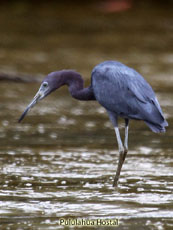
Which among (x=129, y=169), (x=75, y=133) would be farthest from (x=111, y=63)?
(x=75, y=133)

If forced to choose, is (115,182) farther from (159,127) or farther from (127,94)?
(127,94)

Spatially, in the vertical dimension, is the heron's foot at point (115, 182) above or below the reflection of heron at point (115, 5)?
above

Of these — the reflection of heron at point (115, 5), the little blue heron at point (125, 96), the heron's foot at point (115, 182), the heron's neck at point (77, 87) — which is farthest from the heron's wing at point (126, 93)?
the reflection of heron at point (115, 5)

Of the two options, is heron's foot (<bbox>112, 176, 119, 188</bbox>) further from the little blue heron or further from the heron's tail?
the heron's tail

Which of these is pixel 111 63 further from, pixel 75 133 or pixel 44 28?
pixel 44 28

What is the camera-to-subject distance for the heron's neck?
24.5 feet

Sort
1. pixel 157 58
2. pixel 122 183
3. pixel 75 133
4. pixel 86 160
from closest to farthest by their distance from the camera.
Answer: pixel 122 183 → pixel 86 160 → pixel 75 133 → pixel 157 58

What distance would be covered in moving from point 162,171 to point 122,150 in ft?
1.61

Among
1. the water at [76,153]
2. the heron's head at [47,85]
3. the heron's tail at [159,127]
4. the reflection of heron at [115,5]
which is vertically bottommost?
the reflection of heron at [115,5]

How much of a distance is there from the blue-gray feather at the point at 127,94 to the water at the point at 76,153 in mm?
607

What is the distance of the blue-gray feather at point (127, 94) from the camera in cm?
678

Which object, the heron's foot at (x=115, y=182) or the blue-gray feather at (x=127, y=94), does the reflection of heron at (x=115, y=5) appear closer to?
the blue-gray feather at (x=127, y=94)

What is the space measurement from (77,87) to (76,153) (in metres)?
1.01

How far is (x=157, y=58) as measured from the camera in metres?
16.7
